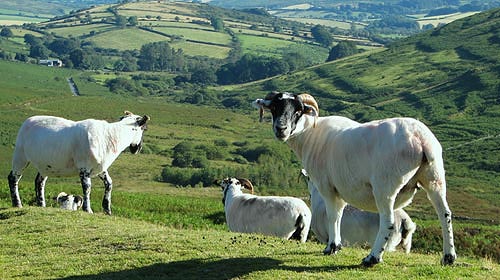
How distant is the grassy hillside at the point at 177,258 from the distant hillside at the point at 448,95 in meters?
71.1

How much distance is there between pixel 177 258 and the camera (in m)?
15.2

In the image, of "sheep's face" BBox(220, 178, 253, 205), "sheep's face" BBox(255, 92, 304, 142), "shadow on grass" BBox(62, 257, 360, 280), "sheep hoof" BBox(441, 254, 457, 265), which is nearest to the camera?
"shadow on grass" BBox(62, 257, 360, 280)

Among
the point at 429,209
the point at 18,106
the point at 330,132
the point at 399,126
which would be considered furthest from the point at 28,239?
the point at 18,106

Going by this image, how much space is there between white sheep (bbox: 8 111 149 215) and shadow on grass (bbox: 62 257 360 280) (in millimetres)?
8173

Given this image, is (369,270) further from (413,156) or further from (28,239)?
(28,239)

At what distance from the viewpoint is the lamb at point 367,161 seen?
42.8ft

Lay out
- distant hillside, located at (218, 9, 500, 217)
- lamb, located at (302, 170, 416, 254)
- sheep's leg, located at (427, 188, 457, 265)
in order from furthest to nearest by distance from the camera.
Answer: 1. distant hillside, located at (218, 9, 500, 217)
2. lamb, located at (302, 170, 416, 254)
3. sheep's leg, located at (427, 188, 457, 265)

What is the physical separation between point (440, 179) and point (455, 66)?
170 meters

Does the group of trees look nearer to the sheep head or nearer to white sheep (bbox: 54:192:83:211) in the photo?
white sheep (bbox: 54:192:83:211)

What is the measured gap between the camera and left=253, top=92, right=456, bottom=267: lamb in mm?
13055

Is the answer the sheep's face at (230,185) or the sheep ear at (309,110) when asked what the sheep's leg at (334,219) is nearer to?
the sheep ear at (309,110)

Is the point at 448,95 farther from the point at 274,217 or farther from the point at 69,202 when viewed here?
the point at 274,217

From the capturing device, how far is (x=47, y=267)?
50.6 ft

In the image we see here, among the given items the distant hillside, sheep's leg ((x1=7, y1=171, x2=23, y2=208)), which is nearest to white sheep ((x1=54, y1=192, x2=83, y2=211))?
sheep's leg ((x1=7, y1=171, x2=23, y2=208))
